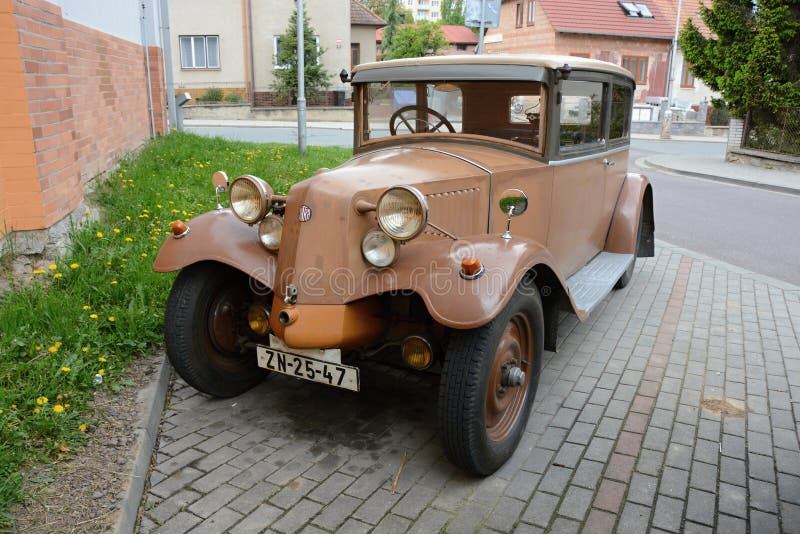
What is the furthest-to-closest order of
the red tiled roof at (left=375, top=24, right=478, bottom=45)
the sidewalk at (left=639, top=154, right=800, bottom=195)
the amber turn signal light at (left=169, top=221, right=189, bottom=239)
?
the red tiled roof at (left=375, top=24, right=478, bottom=45)
the sidewalk at (left=639, top=154, right=800, bottom=195)
the amber turn signal light at (left=169, top=221, right=189, bottom=239)

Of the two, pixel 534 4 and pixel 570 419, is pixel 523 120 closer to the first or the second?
pixel 570 419

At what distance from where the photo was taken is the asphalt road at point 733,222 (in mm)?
6766

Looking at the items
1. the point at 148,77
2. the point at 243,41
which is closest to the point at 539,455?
the point at 148,77

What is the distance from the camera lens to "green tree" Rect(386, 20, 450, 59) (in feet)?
118

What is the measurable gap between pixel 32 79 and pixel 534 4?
1233 inches

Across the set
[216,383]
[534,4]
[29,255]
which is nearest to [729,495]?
[216,383]

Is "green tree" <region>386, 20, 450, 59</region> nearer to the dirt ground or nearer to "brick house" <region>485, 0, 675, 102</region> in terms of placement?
"brick house" <region>485, 0, 675, 102</region>

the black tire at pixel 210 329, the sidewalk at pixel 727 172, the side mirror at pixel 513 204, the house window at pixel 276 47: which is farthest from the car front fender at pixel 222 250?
the house window at pixel 276 47

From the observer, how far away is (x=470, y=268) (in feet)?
8.44

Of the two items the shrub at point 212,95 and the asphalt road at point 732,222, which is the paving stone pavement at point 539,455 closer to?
the asphalt road at point 732,222

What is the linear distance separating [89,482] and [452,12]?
74.4 m

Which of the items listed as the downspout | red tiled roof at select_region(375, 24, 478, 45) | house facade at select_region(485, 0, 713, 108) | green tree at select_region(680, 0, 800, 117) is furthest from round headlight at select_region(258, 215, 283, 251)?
red tiled roof at select_region(375, 24, 478, 45)

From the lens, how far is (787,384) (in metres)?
3.79

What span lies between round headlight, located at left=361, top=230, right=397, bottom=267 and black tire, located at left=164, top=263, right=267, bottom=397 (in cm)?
94
